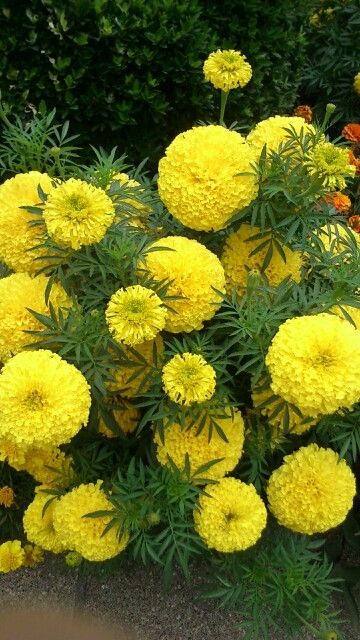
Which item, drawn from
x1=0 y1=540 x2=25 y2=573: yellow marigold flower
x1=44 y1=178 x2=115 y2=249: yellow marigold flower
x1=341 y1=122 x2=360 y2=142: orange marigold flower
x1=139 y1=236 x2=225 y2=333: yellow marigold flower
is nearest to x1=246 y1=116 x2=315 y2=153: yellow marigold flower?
x1=139 y1=236 x2=225 y2=333: yellow marigold flower

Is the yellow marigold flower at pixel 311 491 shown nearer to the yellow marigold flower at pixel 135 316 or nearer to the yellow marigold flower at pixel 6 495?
the yellow marigold flower at pixel 135 316

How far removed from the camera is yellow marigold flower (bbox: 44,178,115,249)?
65.1 inches

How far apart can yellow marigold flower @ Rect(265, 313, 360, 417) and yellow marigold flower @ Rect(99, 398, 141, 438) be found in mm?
487

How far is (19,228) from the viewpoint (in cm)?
184

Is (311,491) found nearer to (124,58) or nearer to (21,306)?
(21,306)

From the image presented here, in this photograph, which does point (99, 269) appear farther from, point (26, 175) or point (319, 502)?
point (319, 502)

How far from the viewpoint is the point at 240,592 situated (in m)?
1.91

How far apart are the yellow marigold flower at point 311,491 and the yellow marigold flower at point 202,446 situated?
130 millimetres

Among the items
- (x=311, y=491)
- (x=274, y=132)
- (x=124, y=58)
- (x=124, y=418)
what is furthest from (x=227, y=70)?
(x=124, y=58)

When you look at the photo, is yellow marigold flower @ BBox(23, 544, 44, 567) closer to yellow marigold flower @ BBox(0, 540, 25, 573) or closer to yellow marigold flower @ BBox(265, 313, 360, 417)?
yellow marigold flower @ BBox(0, 540, 25, 573)

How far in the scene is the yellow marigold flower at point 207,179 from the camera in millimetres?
1771

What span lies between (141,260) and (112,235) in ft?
0.34

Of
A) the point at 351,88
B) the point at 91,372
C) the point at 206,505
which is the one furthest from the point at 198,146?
the point at 351,88

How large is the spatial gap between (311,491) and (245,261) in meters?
0.60
